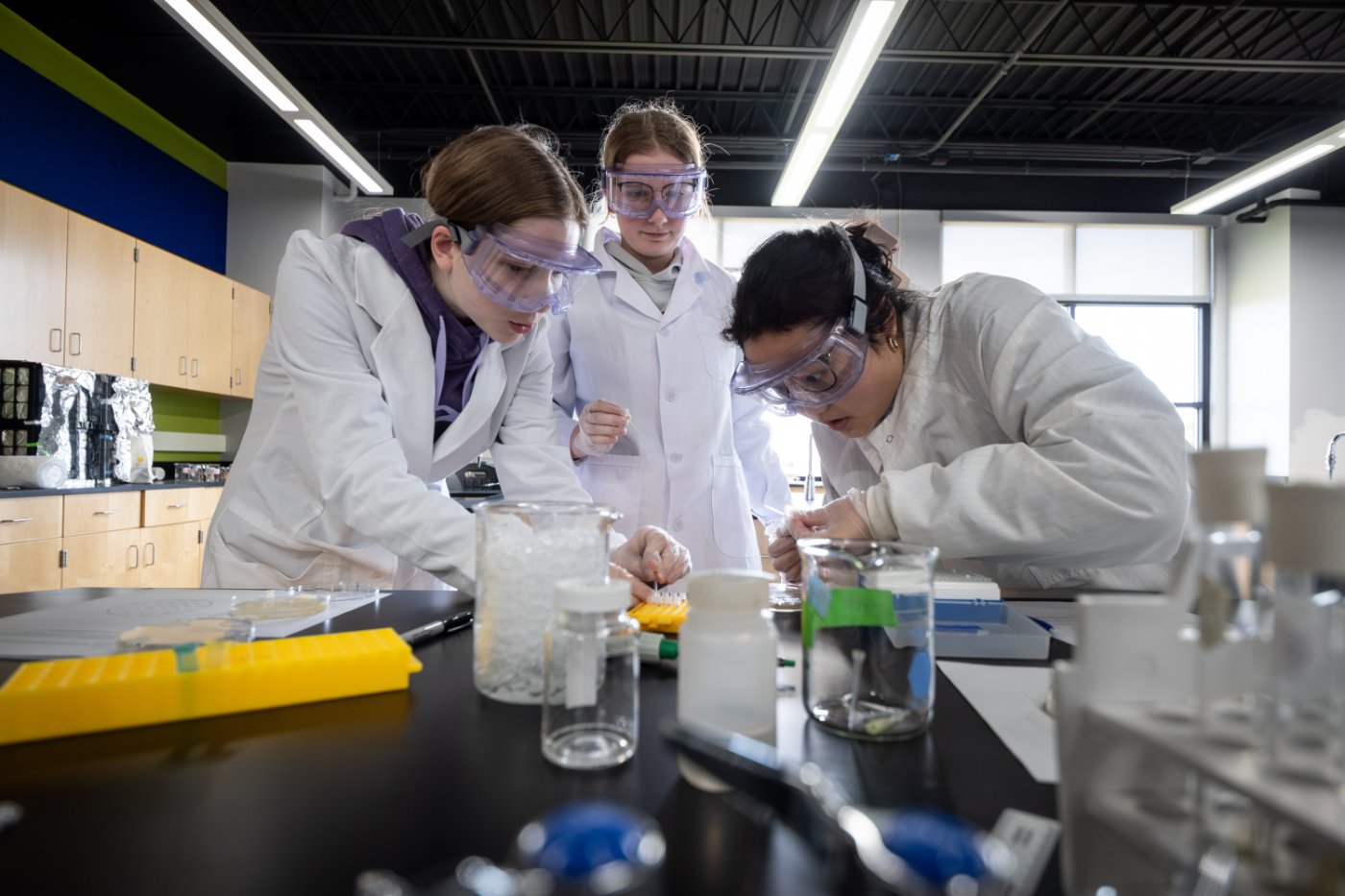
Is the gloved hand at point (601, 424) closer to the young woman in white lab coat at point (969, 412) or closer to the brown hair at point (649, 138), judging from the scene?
the young woman in white lab coat at point (969, 412)

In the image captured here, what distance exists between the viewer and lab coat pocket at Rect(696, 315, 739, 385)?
2254 millimetres

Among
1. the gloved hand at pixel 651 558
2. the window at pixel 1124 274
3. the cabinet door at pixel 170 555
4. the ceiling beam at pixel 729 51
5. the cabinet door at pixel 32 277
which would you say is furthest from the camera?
the window at pixel 1124 274

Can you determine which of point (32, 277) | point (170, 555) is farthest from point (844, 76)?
point (170, 555)

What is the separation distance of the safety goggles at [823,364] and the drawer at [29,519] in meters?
3.59

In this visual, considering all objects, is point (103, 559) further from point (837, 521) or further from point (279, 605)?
point (837, 521)

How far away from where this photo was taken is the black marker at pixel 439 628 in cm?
97

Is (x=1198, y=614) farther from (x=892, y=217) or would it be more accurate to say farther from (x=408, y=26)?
(x=892, y=217)

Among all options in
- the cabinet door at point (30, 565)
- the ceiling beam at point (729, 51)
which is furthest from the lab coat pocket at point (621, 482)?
the ceiling beam at point (729, 51)

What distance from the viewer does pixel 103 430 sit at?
13.5 feet

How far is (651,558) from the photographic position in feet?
4.29

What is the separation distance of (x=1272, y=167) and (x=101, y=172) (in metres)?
7.88

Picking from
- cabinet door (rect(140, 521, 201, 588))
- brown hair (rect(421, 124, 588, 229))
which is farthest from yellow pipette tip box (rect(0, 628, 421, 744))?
cabinet door (rect(140, 521, 201, 588))

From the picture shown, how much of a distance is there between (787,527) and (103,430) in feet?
13.8

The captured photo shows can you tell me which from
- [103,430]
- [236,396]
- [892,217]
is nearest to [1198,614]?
[103,430]
